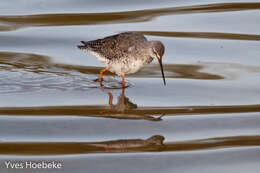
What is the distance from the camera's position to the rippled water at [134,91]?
25.3ft

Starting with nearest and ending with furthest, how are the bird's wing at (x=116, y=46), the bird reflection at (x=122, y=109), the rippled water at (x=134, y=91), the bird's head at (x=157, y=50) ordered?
the rippled water at (x=134, y=91), the bird reflection at (x=122, y=109), the bird's head at (x=157, y=50), the bird's wing at (x=116, y=46)

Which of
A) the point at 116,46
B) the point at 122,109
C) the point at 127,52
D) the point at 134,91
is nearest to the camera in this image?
the point at 122,109

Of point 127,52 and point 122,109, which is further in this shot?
point 127,52

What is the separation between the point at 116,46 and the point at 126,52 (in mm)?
249

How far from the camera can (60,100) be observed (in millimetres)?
9648

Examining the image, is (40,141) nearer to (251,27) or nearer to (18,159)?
(18,159)

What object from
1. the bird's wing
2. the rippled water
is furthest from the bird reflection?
the bird's wing

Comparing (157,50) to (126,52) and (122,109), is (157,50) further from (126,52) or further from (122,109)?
(122,109)

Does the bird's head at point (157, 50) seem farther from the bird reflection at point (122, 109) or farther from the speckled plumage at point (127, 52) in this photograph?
the bird reflection at point (122, 109)

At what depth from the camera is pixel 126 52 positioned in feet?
35.2

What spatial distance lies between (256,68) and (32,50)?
456 cm

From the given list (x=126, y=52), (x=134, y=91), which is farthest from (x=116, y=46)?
(x=134, y=91)

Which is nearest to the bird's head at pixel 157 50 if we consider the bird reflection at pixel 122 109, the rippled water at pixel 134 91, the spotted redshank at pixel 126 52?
the spotted redshank at pixel 126 52

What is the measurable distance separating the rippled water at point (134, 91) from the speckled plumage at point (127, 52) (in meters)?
0.36
